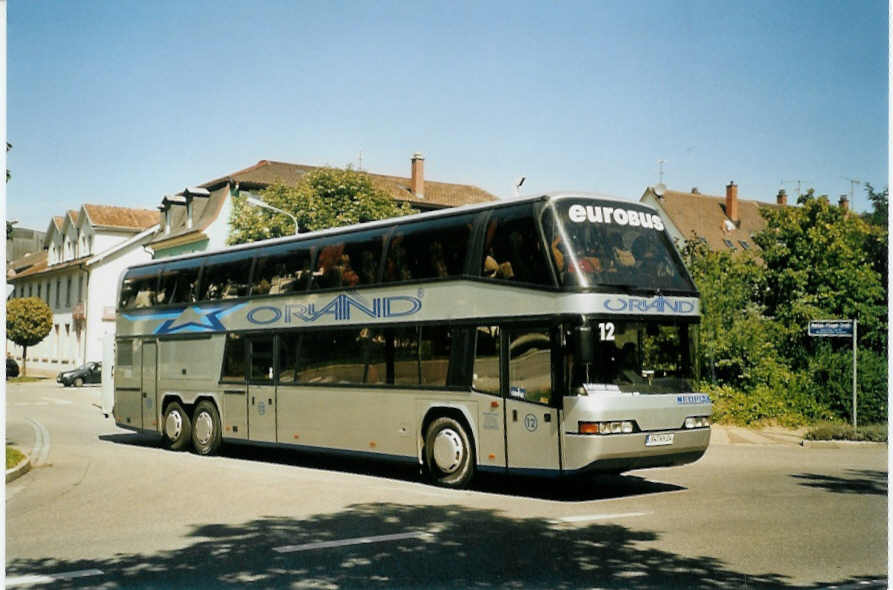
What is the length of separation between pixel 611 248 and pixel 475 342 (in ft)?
6.73

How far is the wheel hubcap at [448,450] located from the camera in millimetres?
12633

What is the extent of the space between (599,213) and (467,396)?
2.78m

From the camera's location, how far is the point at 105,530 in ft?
30.3

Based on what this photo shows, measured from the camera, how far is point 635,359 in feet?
37.7

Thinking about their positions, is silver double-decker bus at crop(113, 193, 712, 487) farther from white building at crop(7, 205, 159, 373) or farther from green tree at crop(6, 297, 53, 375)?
green tree at crop(6, 297, 53, 375)

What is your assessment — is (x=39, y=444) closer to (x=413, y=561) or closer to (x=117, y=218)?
(x=413, y=561)

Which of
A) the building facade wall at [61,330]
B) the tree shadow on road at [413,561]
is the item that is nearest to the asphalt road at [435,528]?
the tree shadow on road at [413,561]

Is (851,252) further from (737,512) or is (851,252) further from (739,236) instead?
(739,236)

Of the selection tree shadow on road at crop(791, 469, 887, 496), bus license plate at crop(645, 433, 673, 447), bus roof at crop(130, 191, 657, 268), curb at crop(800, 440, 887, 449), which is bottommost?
curb at crop(800, 440, 887, 449)

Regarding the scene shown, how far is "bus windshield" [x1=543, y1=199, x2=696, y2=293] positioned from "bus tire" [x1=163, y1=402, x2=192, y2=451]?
9.28 metres

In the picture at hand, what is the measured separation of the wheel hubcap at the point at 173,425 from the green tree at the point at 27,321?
125 feet

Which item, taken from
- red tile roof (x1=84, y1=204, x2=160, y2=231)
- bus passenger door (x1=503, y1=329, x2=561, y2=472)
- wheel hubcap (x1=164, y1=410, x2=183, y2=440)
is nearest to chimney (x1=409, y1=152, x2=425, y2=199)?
red tile roof (x1=84, y1=204, x2=160, y2=231)

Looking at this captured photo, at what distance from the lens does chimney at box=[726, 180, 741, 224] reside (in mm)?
72500

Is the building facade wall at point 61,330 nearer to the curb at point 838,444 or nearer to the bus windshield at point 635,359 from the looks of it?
the curb at point 838,444
